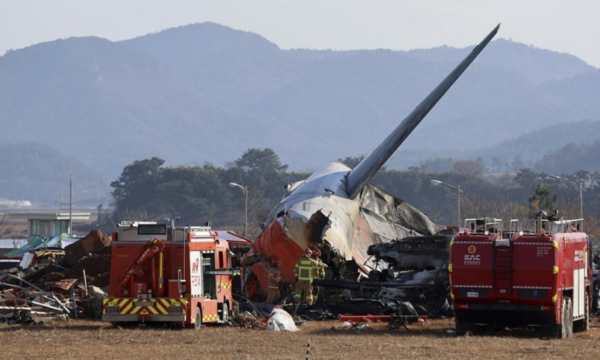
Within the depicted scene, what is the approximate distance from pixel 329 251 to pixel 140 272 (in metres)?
10.1

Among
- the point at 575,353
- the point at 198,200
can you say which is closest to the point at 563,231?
the point at 575,353

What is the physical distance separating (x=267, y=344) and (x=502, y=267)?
6402 mm

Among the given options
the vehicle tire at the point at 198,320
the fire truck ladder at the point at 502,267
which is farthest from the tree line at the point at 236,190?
the fire truck ladder at the point at 502,267

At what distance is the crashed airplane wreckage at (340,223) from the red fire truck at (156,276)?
7.62 meters

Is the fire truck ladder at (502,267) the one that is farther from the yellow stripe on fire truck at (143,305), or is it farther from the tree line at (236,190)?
the tree line at (236,190)

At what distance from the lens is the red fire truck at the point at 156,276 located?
3069cm

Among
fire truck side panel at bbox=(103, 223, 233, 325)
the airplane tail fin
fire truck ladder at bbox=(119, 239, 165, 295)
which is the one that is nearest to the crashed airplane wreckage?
the airplane tail fin

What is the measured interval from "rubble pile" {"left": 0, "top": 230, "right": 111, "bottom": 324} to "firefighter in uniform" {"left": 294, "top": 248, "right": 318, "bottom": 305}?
605 cm

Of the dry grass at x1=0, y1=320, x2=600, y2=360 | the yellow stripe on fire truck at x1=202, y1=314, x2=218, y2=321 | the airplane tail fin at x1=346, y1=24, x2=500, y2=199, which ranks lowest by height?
the dry grass at x1=0, y1=320, x2=600, y2=360

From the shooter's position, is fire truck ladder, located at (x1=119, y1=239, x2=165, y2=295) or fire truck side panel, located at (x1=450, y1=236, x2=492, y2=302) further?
fire truck ladder, located at (x1=119, y1=239, x2=165, y2=295)

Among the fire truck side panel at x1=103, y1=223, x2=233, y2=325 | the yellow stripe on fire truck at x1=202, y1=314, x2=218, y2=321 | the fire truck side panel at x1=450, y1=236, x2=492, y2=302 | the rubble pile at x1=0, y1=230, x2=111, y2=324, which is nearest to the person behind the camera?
the fire truck side panel at x1=450, y1=236, x2=492, y2=302

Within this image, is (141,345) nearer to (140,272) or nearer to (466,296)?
(140,272)

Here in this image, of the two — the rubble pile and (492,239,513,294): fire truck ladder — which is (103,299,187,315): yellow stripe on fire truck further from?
(492,239,513,294): fire truck ladder

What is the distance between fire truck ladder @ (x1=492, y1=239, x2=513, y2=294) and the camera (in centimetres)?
2914
